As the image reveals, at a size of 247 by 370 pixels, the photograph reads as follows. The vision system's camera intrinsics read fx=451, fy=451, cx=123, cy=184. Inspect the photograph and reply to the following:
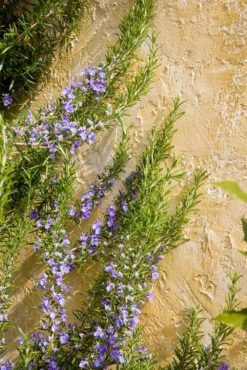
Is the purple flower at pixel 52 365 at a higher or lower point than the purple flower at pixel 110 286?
lower

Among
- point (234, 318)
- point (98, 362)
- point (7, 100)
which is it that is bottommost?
point (234, 318)

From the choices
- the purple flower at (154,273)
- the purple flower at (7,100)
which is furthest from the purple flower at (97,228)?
the purple flower at (7,100)

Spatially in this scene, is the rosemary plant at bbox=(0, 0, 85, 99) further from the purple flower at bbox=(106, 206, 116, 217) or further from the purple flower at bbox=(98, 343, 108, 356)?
the purple flower at bbox=(98, 343, 108, 356)

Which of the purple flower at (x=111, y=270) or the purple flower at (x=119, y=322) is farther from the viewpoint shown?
the purple flower at (x=111, y=270)

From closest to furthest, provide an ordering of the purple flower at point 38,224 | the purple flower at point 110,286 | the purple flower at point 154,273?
1. the purple flower at point 110,286
2. the purple flower at point 154,273
3. the purple flower at point 38,224

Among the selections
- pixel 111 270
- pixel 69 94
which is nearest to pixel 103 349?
pixel 111 270

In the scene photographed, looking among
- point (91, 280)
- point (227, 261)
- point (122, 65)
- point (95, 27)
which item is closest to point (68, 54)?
point (95, 27)

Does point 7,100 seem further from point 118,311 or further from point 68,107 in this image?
point 118,311

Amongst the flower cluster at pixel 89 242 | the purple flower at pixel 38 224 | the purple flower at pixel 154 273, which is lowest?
the purple flower at pixel 154 273

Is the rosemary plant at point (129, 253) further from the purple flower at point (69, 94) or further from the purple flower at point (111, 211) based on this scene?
the purple flower at point (69, 94)
